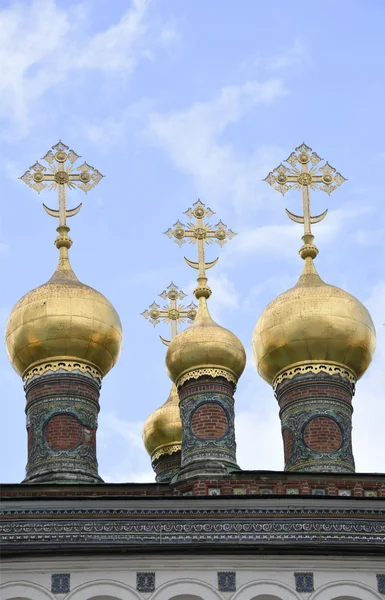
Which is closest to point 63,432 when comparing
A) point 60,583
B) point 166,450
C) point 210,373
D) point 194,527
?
point 210,373

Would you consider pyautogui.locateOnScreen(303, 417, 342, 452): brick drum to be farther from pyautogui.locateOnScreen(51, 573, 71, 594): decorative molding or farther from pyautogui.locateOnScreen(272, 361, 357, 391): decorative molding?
pyautogui.locateOnScreen(51, 573, 71, 594): decorative molding

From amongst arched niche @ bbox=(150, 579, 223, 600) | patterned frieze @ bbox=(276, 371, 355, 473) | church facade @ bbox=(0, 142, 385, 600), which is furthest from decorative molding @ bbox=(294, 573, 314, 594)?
patterned frieze @ bbox=(276, 371, 355, 473)

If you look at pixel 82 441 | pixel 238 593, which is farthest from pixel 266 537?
pixel 82 441

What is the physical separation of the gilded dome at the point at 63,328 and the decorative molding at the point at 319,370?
236cm

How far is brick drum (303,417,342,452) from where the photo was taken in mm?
28141

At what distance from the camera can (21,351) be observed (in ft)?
94.5

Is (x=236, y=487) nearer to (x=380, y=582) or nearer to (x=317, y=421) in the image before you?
(x=317, y=421)

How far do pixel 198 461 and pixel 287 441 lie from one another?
5.66ft

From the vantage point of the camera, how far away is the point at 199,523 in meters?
24.7

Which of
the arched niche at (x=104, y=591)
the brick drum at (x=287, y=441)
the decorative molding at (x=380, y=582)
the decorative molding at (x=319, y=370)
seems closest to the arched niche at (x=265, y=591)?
the decorative molding at (x=380, y=582)

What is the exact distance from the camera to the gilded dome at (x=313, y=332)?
94.5ft

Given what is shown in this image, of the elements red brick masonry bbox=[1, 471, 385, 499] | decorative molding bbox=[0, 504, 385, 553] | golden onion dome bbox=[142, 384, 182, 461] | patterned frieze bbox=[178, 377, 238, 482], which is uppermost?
golden onion dome bbox=[142, 384, 182, 461]

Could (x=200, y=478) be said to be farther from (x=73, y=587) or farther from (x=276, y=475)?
(x=73, y=587)

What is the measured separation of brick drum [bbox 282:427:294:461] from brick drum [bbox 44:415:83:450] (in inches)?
109
